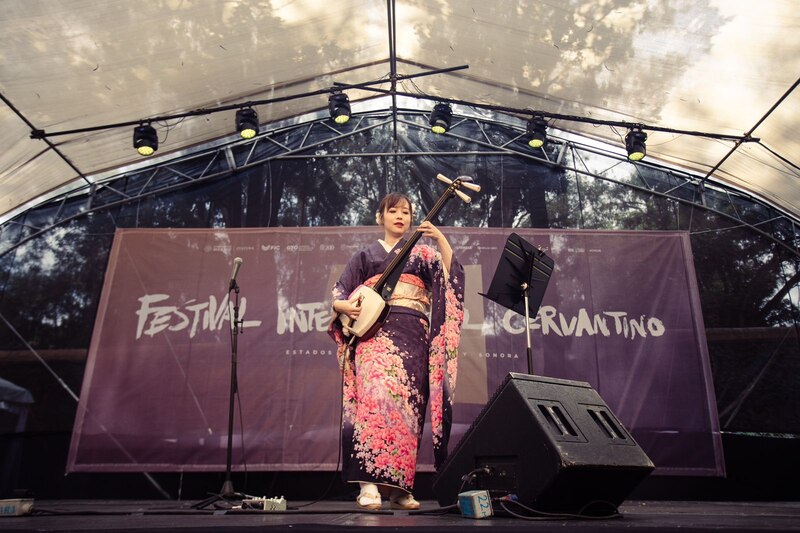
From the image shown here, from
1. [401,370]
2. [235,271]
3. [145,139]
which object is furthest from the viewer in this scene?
[145,139]

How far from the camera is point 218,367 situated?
14.8ft

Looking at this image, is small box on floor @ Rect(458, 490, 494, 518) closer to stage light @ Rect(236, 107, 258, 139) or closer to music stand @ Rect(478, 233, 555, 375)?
music stand @ Rect(478, 233, 555, 375)

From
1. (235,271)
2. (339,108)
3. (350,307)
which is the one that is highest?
(339,108)

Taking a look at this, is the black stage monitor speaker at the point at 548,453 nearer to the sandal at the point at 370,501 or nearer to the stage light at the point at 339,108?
the sandal at the point at 370,501

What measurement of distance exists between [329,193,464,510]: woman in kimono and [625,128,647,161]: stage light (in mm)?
2480

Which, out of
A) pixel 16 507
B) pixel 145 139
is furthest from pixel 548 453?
pixel 145 139

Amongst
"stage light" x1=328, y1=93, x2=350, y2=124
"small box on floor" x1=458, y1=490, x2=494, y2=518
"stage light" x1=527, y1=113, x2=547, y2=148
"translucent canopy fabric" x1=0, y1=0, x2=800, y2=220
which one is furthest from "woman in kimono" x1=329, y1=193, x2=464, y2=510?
"stage light" x1=527, y1=113, x2=547, y2=148

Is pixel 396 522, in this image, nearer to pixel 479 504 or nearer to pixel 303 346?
pixel 479 504

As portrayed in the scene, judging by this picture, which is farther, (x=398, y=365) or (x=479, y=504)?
(x=398, y=365)

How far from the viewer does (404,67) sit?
4.93 metres

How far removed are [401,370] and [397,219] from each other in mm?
698

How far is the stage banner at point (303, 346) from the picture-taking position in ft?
14.0

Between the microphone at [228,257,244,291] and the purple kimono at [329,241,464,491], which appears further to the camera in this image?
the microphone at [228,257,244,291]

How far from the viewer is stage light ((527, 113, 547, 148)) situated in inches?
185
